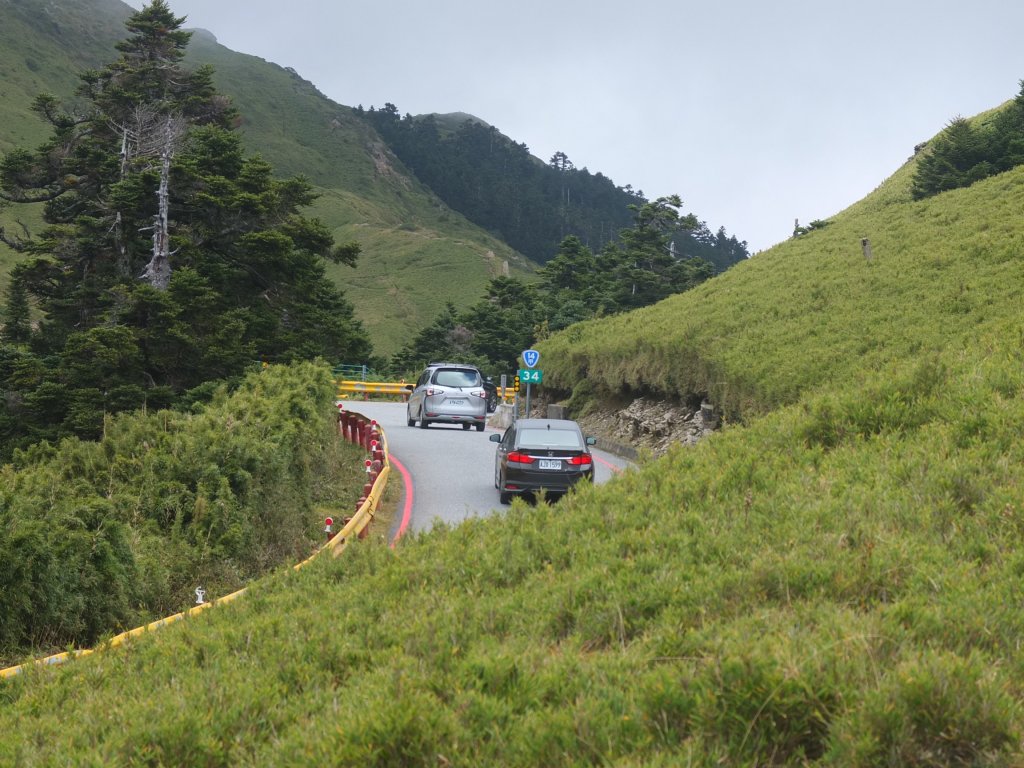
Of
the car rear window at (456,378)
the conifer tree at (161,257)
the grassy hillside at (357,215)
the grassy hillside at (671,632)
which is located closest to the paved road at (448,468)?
the car rear window at (456,378)

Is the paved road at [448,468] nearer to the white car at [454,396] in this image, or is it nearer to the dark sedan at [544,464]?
the white car at [454,396]

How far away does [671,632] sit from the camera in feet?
17.1

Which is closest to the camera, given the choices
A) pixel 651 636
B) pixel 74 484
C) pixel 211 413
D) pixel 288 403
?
pixel 651 636

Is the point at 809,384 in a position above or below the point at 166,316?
below

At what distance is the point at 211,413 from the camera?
53.0 ft

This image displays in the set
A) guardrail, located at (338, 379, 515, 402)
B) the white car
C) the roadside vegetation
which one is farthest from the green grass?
guardrail, located at (338, 379, 515, 402)

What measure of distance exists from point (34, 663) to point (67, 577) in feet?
7.64

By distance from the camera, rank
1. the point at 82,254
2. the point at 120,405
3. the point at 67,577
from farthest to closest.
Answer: the point at 82,254
the point at 120,405
the point at 67,577

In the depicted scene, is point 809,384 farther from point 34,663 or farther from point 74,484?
point 34,663

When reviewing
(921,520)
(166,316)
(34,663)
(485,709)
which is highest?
(166,316)

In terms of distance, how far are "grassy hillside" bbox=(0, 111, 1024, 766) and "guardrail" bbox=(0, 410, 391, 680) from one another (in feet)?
1.34

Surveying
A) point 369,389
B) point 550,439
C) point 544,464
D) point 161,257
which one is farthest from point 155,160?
point 544,464

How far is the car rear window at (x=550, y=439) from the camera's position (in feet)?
53.5

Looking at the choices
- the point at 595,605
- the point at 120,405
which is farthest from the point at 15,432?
the point at 595,605
